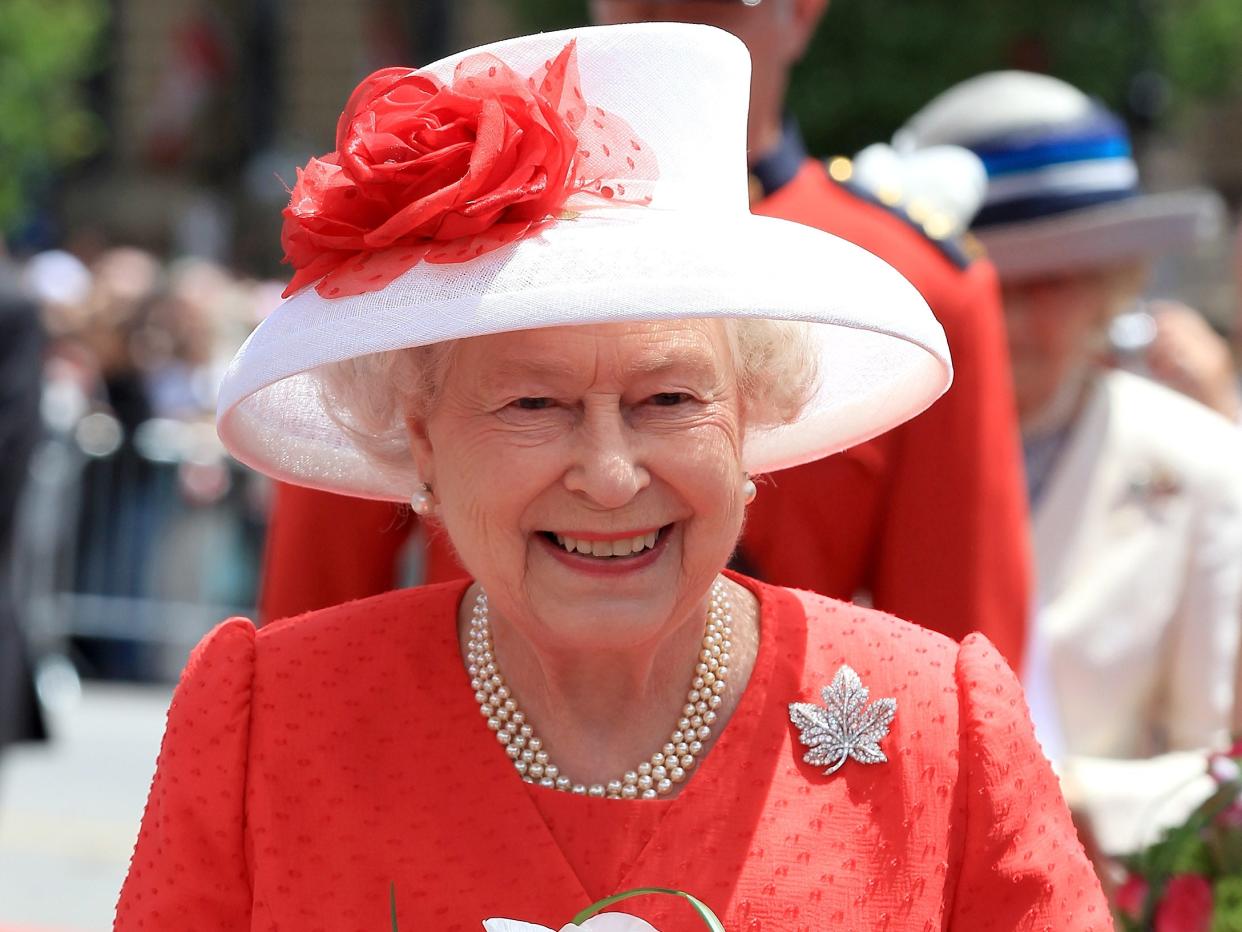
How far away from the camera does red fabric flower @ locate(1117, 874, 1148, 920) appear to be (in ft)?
8.52

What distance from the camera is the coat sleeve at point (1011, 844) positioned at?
2055 mm

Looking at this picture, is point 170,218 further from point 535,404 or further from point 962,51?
point 535,404

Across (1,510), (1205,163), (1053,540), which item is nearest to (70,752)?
(1,510)

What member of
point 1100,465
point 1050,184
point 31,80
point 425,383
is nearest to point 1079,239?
point 1050,184

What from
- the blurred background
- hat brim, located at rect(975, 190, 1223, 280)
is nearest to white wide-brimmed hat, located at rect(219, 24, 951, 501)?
hat brim, located at rect(975, 190, 1223, 280)

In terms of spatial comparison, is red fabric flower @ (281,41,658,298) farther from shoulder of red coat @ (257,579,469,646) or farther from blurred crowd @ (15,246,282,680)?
blurred crowd @ (15,246,282,680)

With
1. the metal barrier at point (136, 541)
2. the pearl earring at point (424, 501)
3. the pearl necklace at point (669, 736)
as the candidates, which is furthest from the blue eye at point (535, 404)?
the metal barrier at point (136, 541)

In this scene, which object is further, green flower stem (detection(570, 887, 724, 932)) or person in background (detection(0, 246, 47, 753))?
person in background (detection(0, 246, 47, 753))

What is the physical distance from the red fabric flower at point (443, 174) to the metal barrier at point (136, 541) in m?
8.06

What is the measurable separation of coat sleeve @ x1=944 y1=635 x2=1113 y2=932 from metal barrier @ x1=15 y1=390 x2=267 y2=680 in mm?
8135

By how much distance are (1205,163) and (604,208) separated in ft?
91.3

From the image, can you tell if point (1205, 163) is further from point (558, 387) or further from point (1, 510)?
point (558, 387)

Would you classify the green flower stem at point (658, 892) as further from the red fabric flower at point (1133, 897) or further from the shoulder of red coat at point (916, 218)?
the shoulder of red coat at point (916, 218)

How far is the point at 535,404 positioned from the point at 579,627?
226 millimetres
